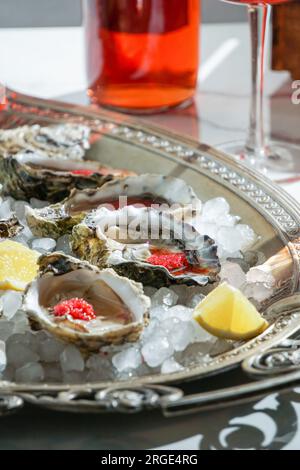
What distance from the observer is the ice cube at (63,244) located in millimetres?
1164

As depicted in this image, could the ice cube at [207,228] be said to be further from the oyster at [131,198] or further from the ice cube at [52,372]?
the ice cube at [52,372]

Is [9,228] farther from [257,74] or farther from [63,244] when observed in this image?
[257,74]

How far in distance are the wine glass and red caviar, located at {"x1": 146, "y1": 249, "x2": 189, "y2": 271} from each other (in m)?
0.48

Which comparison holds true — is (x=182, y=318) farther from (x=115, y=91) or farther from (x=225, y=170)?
(x=115, y=91)

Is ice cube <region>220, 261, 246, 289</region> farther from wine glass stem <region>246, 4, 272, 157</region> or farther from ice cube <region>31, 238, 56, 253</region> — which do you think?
wine glass stem <region>246, 4, 272, 157</region>

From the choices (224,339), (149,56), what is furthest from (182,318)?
(149,56)

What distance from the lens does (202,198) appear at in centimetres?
130

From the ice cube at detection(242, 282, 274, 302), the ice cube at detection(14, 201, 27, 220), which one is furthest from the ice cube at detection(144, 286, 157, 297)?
the ice cube at detection(14, 201, 27, 220)

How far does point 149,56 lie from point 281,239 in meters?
0.65

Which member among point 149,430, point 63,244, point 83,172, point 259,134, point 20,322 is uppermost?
point 259,134

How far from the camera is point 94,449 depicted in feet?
2.80

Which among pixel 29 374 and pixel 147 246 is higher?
pixel 147 246

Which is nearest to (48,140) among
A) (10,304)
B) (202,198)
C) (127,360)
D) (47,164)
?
(47,164)

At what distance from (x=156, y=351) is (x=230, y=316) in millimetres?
88
